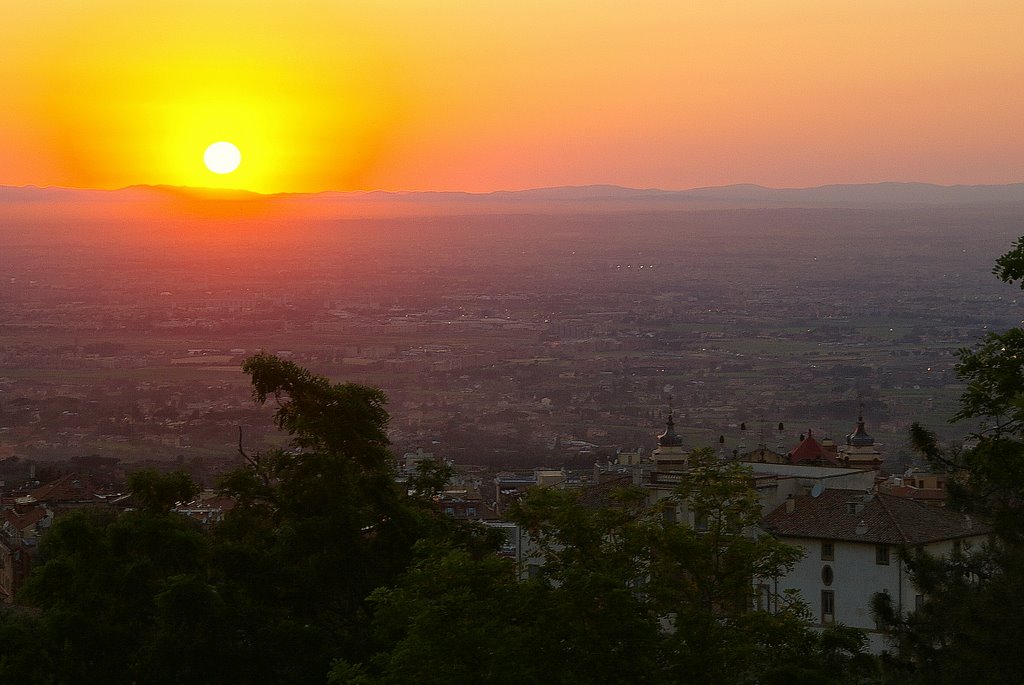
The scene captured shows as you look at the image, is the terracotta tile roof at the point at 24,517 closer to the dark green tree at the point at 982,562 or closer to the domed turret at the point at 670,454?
the domed turret at the point at 670,454

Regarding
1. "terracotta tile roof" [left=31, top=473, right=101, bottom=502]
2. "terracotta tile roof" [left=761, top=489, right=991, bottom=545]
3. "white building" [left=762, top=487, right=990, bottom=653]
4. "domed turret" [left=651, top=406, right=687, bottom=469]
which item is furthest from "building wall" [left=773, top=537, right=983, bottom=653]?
"terracotta tile roof" [left=31, top=473, right=101, bottom=502]

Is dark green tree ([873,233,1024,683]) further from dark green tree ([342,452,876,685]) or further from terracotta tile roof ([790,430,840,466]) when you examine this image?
terracotta tile roof ([790,430,840,466])

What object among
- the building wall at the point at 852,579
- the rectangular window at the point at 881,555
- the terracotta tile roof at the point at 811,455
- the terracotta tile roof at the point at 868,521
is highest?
the terracotta tile roof at the point at 868,521

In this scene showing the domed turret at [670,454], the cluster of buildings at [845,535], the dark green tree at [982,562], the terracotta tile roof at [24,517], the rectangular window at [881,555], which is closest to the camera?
the dark green tree at [982,562]

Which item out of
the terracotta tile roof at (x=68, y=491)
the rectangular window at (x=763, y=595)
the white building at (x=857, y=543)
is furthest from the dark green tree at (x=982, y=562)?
the terracotta tile roof at (x=68, y=491)

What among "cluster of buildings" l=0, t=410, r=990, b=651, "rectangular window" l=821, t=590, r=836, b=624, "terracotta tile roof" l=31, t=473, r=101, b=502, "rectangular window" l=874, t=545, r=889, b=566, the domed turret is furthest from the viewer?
"terracotta tile roof" l=31, t=473, r=101, b=502

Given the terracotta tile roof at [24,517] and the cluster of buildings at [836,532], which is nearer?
the cluster of buildings at [836,532]

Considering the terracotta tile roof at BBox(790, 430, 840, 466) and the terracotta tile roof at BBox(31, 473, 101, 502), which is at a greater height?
the terracotta tile roof at BBox(790, 430, 840, 466)

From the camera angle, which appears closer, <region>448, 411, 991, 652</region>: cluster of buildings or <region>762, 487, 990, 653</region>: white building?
<region>448, 411, 991, 652</region>: cluster of buildings
